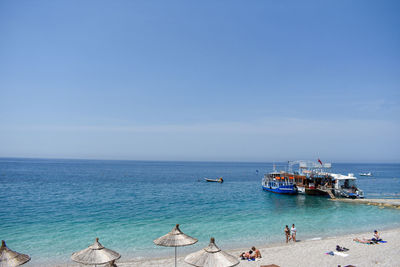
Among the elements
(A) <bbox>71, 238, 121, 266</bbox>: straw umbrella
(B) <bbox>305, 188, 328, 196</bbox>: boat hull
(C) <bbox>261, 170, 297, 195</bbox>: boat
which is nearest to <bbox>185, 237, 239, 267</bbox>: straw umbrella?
(A) <bbox>71, 238, 121, 266</bbox>: straw umbrella

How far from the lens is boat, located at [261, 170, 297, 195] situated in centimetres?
5088

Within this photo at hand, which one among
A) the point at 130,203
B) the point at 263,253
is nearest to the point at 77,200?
the point at 130,203

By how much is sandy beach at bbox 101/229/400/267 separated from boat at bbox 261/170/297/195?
31942 mm

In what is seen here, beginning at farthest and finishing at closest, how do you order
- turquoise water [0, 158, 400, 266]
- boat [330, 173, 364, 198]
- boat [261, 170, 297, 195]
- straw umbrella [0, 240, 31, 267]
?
boat [261, 170, 297, 195] → boat [330, 173, 364, 198] → turquoise water [0, 158, 400, 266] → straw umbrella [0, 240, 31, 267]

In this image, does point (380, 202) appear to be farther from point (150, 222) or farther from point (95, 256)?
point (95, 256)

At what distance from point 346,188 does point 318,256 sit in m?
35.2

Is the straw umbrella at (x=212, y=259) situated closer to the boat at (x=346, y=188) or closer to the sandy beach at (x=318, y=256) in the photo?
the sandy beach at (x=318, y=256)

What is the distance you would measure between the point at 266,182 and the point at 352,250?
136 feet

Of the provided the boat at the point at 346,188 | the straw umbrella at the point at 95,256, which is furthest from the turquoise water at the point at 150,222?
the straw umbrella at the point at 95,256

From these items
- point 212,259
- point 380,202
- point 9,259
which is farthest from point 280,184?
point 9,259

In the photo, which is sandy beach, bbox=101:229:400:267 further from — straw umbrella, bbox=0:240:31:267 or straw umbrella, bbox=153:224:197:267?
straw umbrella, bbox=0:240:31:267

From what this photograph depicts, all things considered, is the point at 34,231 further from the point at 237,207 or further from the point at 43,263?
the point at 237,207

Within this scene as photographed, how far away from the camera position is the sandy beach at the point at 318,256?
49.1ft

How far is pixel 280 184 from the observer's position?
54.1 m
